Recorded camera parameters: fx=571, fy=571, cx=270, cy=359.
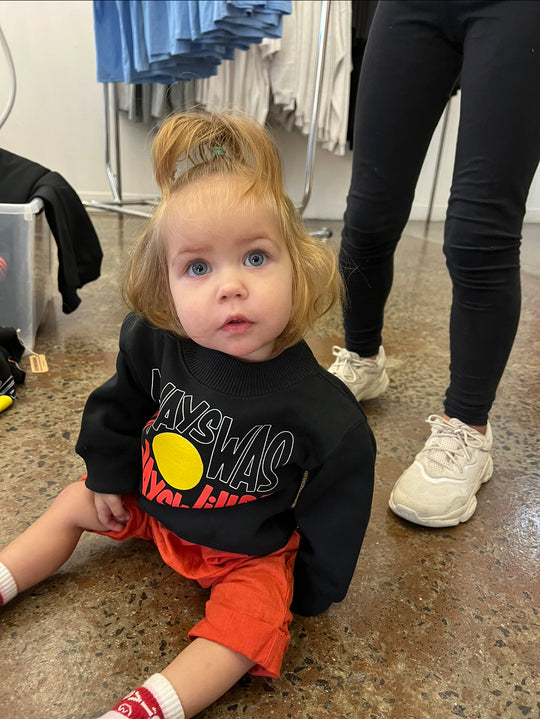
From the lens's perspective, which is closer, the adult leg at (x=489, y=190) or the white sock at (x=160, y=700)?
the white sock at (x=160, y=700)

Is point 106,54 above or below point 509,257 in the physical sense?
above

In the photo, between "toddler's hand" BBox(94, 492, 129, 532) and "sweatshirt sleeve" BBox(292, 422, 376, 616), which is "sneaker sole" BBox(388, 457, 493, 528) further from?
"toddler's hand" BBox(94, 492, 129, 532)

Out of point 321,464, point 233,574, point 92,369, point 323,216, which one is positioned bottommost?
point 323,216

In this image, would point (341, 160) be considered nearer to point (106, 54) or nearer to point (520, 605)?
point (106, 54)

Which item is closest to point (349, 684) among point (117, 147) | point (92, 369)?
point (92, 369)

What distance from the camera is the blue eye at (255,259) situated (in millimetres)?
487

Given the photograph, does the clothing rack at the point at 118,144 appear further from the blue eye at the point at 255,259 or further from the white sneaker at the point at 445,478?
the blue eye at the point at 255,259

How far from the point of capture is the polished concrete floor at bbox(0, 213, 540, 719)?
500 mm

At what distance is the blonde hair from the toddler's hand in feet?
0.66

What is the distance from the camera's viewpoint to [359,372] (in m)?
0.99

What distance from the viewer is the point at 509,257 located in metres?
0.73

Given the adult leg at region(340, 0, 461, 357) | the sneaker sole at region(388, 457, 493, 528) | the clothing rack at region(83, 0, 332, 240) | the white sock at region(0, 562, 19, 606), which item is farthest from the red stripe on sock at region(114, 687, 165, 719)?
the clothing rack at region(83, 0, 332, 240)

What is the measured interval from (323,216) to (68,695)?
3132 millimetres

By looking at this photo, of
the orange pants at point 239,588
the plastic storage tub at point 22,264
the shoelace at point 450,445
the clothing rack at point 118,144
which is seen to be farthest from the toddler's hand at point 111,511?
the clothing rack at point 118,144
